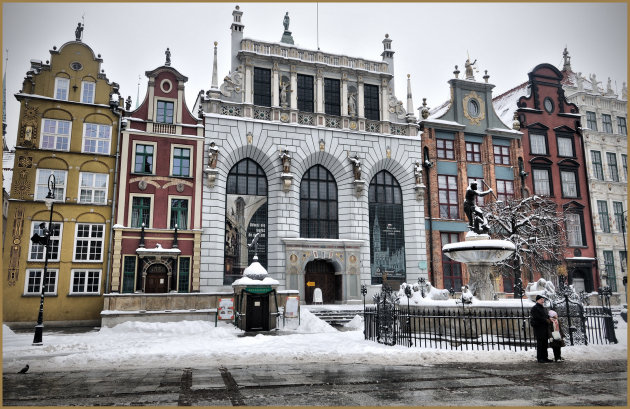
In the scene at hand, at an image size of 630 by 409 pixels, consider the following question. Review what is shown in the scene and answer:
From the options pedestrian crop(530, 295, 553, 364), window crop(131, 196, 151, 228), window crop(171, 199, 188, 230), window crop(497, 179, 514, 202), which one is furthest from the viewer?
window crop(497, 179, 514, 202)

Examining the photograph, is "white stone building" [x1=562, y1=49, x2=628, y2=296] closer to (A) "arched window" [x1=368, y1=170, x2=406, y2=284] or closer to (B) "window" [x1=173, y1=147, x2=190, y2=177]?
(A) "arched window" [x1=368, y1=170, x2=406, y2=284]

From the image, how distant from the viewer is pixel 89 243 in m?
27.5

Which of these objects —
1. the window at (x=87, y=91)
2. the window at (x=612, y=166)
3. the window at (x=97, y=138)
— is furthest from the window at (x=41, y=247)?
the window at (x=612, y=166)

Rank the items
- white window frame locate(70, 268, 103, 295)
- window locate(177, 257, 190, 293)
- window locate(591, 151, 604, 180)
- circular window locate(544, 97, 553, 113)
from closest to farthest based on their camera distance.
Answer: white window frame locate(70, 268, 103, 295), window locate(177, 257, 190, 293), window locate(591, 151, 604, 180), circular window locate(544, 97, 553, 113)

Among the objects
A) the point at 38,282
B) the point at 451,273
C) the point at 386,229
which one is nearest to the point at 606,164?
the point at 451,273

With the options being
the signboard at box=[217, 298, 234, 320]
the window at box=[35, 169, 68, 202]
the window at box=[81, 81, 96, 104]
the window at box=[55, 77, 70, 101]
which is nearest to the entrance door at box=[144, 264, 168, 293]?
the signboard at box=[217, 298, 234, 320]

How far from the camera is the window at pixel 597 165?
4034 centimetres

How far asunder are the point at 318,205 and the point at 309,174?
7.79 ft

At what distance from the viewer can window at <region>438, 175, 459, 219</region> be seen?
35906 mm

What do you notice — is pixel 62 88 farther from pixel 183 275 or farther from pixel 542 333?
pixel 542 333

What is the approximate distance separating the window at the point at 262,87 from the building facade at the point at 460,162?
40.5 feet

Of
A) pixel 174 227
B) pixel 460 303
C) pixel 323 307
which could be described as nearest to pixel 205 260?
pixel 174 227

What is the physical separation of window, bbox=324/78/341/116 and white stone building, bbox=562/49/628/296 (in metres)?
22.0

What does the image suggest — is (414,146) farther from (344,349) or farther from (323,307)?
(344,349)
